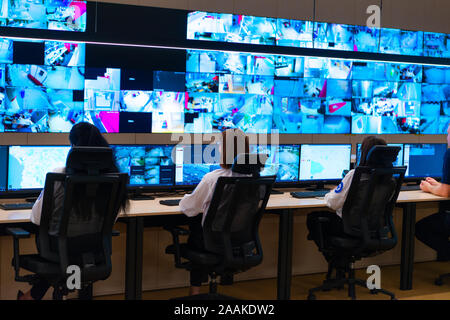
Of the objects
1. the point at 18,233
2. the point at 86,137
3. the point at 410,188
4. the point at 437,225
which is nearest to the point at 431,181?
the point at 410,188

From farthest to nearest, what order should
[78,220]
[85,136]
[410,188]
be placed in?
[410,188], [85,136], [78,220]

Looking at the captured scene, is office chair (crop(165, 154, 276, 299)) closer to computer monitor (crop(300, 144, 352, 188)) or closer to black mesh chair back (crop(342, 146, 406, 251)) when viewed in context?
black mesh chair back (crop(342, 146, 406, 251))

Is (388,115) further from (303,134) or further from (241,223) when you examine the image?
(241,223)

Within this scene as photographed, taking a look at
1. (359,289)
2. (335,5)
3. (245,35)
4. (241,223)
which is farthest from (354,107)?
(241,223)

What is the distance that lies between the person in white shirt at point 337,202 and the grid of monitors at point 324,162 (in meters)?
0.65

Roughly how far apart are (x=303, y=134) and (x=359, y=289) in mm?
1604

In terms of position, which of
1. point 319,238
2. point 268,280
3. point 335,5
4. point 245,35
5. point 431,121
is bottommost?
point 268,280

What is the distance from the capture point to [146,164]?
503 cm

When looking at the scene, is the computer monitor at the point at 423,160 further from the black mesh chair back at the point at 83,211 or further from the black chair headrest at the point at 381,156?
the black mesh chair back at the point at 83,211

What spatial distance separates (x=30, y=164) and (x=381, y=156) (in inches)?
99.9

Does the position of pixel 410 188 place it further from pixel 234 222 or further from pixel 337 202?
pixel 234 222

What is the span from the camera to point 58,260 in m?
3.69

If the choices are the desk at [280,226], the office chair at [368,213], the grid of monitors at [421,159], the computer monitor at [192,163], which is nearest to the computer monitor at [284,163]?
the desk at [280,226]

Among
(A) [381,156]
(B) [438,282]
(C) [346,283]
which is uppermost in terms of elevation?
(A) [381,156]
